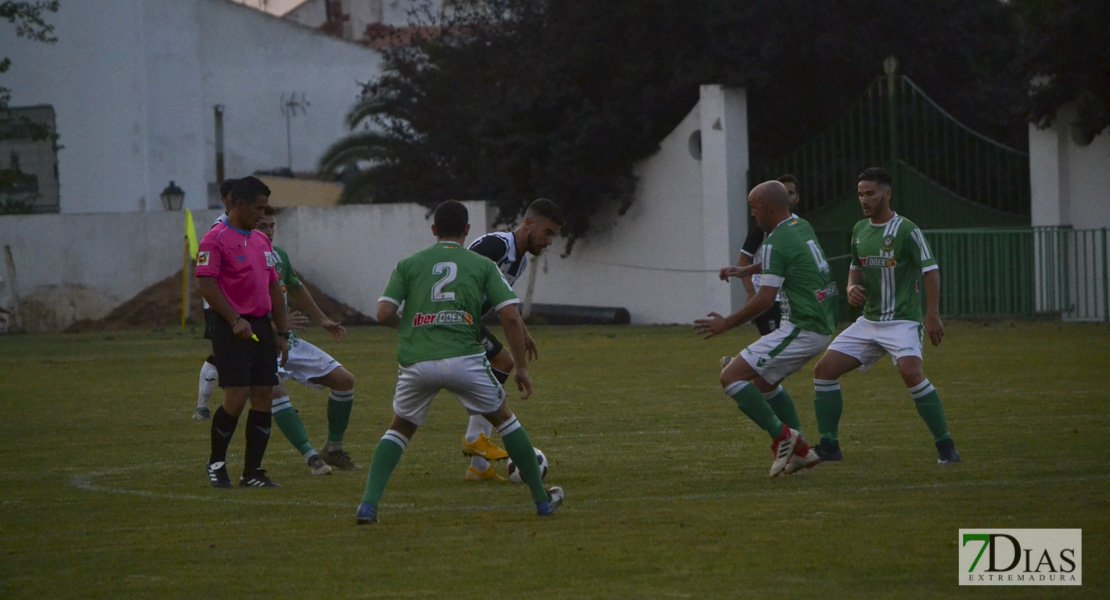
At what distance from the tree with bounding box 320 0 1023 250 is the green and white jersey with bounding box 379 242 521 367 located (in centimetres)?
2538

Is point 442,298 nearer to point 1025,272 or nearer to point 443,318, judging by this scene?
point 443,318

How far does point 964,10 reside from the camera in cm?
3459

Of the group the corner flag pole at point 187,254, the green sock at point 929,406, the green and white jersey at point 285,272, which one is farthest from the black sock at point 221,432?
the corner flag pole at point 187,254

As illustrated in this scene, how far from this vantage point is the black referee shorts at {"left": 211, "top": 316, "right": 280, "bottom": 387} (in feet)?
31.1

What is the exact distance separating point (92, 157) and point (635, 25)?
20623 millimetres

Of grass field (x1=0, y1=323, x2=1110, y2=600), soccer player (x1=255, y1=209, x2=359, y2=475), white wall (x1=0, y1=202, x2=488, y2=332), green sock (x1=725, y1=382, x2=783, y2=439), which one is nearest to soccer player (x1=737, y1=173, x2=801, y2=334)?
grass field (x1=0, y1=323, x2=1110, y2=600)

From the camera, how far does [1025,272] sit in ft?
91.1

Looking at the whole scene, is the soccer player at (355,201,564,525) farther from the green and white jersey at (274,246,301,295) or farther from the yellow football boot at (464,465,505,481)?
the green and white jersey at (274,246,301,295)

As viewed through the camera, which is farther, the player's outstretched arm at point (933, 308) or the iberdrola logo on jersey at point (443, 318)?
the player's outstretched arm at point (933, 308)

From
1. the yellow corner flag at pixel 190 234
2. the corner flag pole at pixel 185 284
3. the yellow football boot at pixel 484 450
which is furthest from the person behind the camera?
the yellow corner flag at pixel 190 234

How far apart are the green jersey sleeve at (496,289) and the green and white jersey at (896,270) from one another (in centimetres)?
328

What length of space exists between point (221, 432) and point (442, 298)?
8.29ft

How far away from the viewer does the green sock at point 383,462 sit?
7816 mm

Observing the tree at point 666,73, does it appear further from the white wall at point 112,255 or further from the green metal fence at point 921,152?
the white wall at point 112,255
